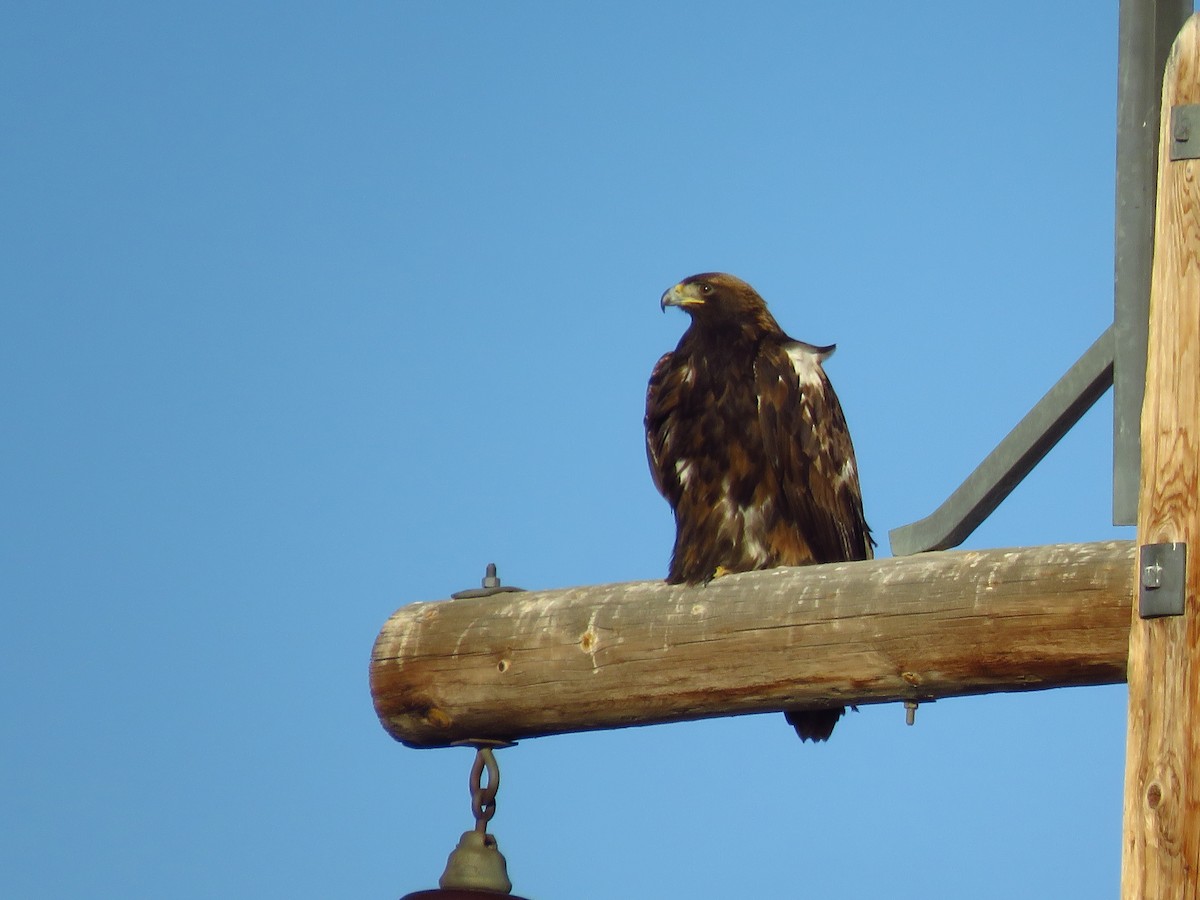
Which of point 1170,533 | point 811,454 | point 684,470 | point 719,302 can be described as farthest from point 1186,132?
point 719,302

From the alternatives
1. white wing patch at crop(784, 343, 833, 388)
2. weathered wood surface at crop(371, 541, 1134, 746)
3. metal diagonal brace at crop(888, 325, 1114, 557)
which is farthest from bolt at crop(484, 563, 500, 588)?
white wing patch at crop(784, 343, 833, 388)

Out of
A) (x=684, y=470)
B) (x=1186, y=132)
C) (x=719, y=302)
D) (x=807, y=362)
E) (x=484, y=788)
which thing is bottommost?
(x=484, y=788)

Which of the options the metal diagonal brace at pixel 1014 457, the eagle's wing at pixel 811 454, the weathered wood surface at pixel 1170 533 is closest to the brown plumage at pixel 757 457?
the eagle's wing at pixel 811 454

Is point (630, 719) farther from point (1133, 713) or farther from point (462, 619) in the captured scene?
point (1133, 713)

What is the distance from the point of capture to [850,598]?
4324mm

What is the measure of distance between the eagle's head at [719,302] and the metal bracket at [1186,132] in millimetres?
3331

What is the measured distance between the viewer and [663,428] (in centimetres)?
670

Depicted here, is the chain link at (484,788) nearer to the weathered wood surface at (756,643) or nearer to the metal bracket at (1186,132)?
the weathered wood surface at (756,643)

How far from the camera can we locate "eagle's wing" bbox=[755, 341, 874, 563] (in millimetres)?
6461

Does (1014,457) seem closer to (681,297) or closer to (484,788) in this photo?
(484,788)

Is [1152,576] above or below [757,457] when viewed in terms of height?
below

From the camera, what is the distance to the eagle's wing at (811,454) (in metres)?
6.46

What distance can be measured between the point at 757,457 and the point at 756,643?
6.86 ft

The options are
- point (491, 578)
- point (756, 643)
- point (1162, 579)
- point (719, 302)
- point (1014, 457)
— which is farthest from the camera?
point (719, 302)
